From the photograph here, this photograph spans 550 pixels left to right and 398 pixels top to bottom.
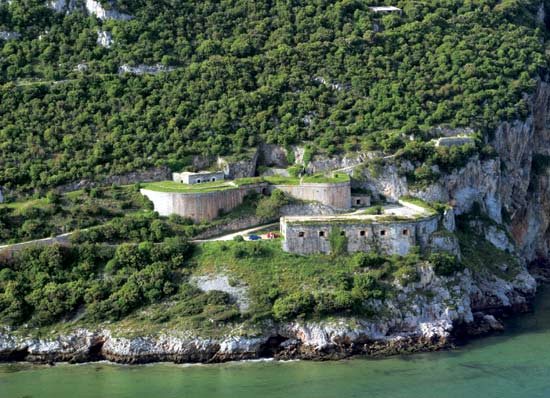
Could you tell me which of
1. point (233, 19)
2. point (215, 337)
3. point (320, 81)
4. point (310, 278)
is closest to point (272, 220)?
point (310, 278)

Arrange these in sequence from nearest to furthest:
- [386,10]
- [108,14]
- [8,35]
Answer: [8,35] → [108,14] → [386,10]

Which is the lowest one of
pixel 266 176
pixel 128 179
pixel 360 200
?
pixel 360 200

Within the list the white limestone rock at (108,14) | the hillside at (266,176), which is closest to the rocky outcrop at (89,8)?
the white limestone rock at (108,14)

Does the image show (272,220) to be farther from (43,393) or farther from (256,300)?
(43,393)

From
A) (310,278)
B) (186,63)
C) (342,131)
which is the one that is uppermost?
(186,63)

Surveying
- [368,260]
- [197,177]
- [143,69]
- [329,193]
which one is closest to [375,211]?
[329,193]

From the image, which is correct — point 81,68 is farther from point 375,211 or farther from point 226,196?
point 375,211

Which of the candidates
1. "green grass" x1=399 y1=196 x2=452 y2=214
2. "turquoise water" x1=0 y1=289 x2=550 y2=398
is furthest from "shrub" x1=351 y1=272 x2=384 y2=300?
"green grass" x1=399 y1=196 x2=452 y2=214
